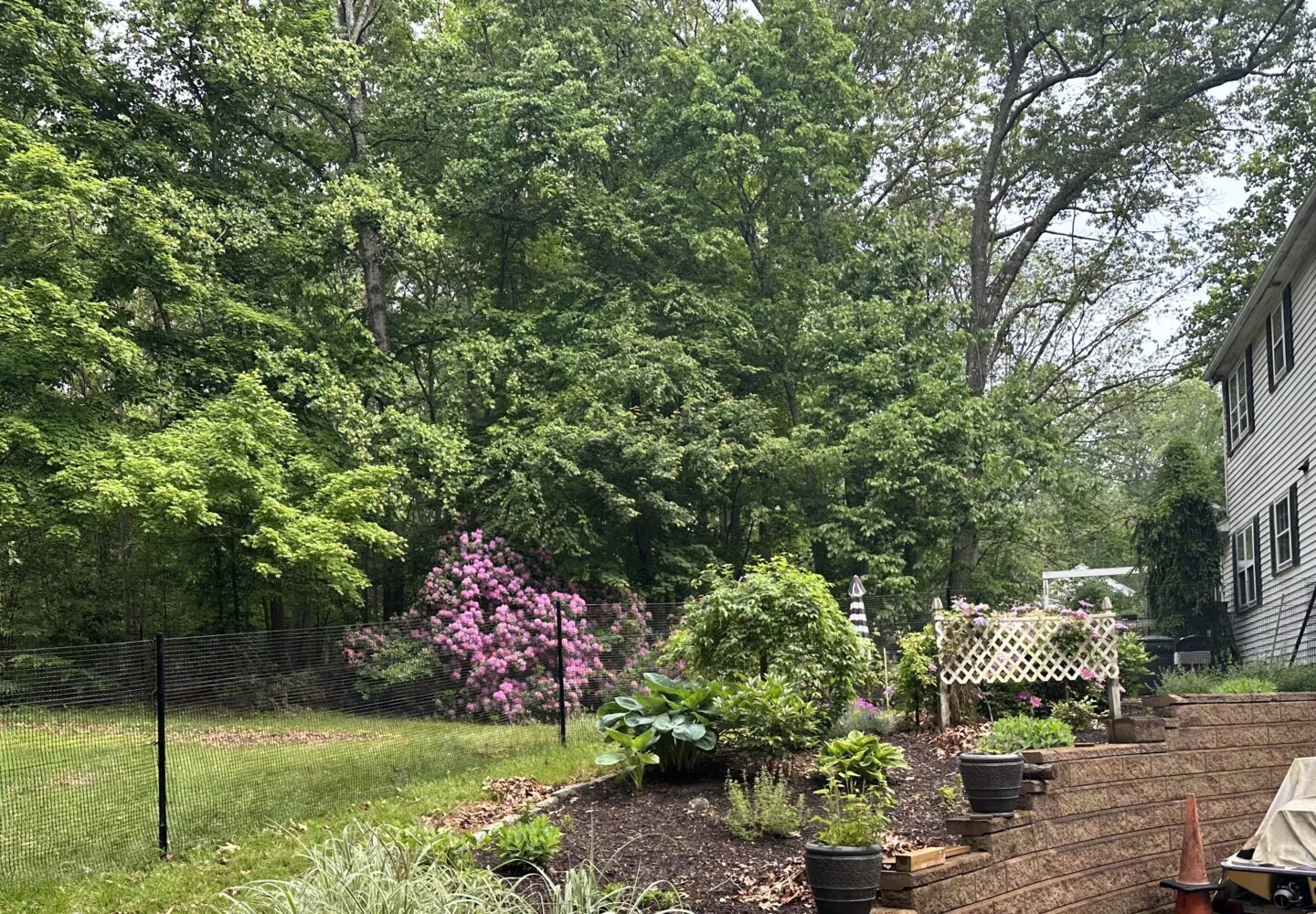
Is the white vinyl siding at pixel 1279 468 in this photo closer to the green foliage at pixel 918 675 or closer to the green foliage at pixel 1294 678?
the green foliage at pixel 1294 678

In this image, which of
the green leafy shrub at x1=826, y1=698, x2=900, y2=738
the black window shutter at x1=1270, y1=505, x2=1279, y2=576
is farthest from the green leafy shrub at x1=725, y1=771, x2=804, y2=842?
the black window shutter at x1=1270, y1=505, x2=1279, y2=576

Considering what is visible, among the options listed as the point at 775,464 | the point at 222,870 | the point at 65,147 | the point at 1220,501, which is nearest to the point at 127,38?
the point at 65,147

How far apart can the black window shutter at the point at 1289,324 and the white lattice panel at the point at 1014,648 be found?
24.4 ft

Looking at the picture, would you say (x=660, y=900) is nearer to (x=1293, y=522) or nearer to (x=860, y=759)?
(x=860, y=759)

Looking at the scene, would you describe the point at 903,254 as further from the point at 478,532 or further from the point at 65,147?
the point at 65,147

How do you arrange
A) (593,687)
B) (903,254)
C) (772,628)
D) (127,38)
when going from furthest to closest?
1. (903,254)
2. (127,38)
3. (593,687)
4. (772,628)

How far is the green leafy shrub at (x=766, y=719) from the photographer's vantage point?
7.18m

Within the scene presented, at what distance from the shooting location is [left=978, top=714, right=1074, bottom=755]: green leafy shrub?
23.9 ft

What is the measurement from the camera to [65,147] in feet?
52.3

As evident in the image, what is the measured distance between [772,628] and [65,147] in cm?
1347

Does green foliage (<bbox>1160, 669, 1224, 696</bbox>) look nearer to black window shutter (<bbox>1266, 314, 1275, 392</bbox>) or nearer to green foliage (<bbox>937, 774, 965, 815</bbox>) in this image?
green foliage (<bbox>937, 774, 965, 815</bbox>)

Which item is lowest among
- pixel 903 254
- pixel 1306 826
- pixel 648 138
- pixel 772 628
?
pixel 1306 826

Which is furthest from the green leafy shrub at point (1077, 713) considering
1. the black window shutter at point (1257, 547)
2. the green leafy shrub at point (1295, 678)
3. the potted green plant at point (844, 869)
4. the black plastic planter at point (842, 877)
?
the black window shutter at point (1257, 547)

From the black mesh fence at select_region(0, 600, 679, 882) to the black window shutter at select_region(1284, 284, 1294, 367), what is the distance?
34.7ft
